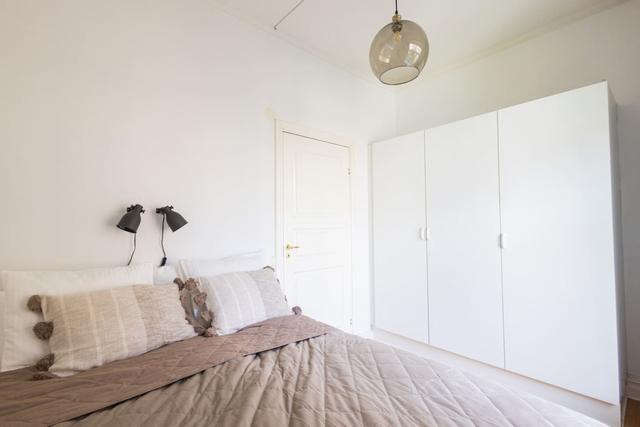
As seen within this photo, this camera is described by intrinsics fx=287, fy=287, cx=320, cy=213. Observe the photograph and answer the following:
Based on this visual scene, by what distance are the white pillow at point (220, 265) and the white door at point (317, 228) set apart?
37 centimetres

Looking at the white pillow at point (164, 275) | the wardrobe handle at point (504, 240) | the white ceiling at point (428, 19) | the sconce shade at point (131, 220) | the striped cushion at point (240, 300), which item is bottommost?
the striped cushion at point (240, 300)

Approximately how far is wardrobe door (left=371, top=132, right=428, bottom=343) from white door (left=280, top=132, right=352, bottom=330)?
36 centimetres

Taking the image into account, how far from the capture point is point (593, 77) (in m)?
2.24

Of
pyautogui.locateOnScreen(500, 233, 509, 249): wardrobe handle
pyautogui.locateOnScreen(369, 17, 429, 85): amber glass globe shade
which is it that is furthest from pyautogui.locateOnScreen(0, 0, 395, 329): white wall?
pyautogui.locateOnScreen(500, 233, 509, 249): wardrobe handle

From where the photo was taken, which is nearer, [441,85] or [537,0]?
[537,0]

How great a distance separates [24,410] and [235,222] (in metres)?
1.41

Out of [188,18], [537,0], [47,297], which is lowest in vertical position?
[47,297]

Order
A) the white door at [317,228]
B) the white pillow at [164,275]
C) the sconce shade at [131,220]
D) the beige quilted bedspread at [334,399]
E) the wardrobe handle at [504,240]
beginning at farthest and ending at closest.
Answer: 1. the white door at [317,228]
2. the wardrobe handle at [504,240]
3. the white pillow at [164,275]
4. the sconce shade at [131,220]
5. the beige quilted bedspread at [334,399]

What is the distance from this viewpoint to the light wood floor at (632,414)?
1.81 m

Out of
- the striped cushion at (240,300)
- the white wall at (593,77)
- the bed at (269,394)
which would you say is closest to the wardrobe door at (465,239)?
the white wall at (593,77)

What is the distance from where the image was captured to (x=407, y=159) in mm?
2824

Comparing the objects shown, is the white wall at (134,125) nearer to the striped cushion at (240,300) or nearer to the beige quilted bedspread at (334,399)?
the striped cushion at (240,300)

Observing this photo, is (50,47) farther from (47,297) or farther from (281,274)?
(281,274)

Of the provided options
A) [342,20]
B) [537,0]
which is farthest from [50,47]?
[537,0]
